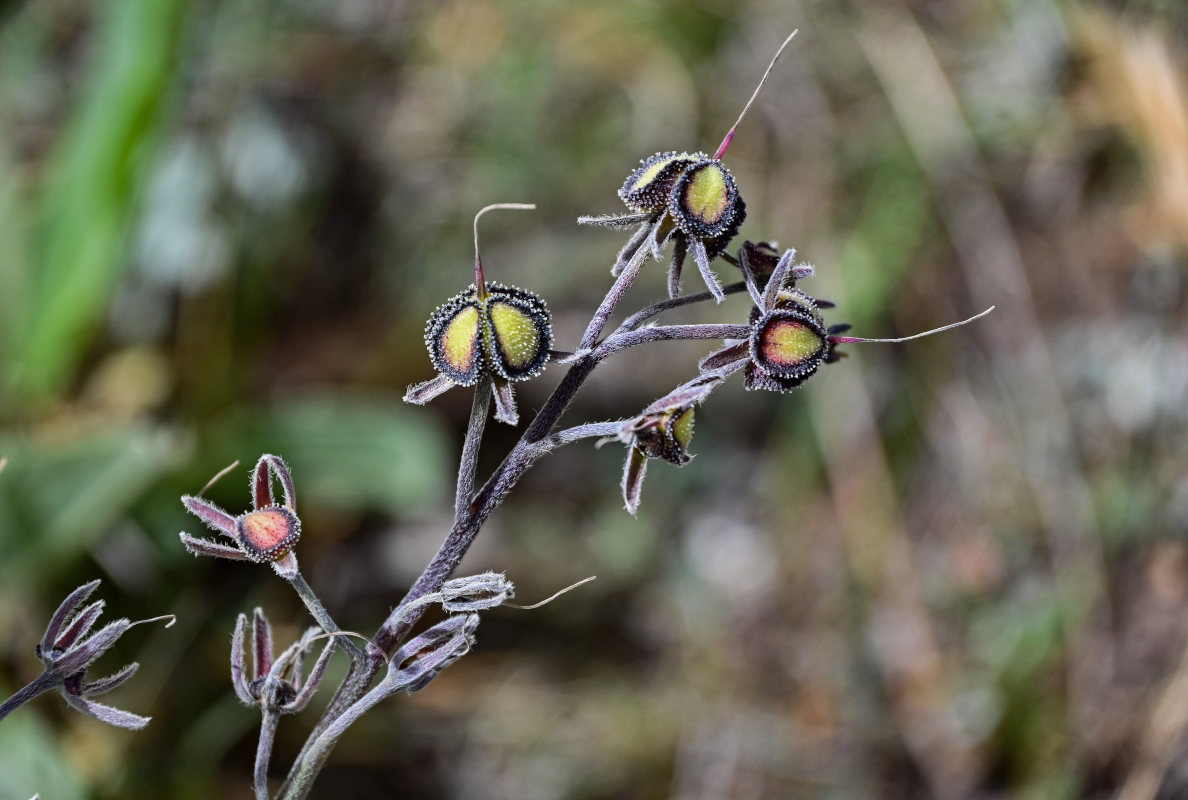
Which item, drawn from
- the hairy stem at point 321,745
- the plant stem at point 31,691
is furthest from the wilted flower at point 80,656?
the hairy stem at point 321,745

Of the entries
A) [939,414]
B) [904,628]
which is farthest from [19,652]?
[939,414]

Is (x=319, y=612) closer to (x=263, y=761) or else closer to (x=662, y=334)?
(x=263, y=761)

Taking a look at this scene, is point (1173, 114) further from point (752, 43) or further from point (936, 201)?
point (752, 43)

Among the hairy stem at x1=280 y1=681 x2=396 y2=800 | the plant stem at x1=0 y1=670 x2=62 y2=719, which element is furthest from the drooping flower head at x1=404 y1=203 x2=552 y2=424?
the plant stem at x1=0 y1=670 x2=62 y2=719

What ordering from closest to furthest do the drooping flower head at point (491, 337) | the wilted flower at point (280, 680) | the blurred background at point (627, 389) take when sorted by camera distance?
the drooping flower head at point (491, 337)
the wilted flower at point (280, 680)
the blurred background at point (627, 389)

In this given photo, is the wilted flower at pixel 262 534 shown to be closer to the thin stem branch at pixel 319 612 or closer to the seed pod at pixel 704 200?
the thin stem branch at pixel 319 612

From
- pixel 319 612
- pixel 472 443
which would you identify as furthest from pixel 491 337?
pixel 319 612
